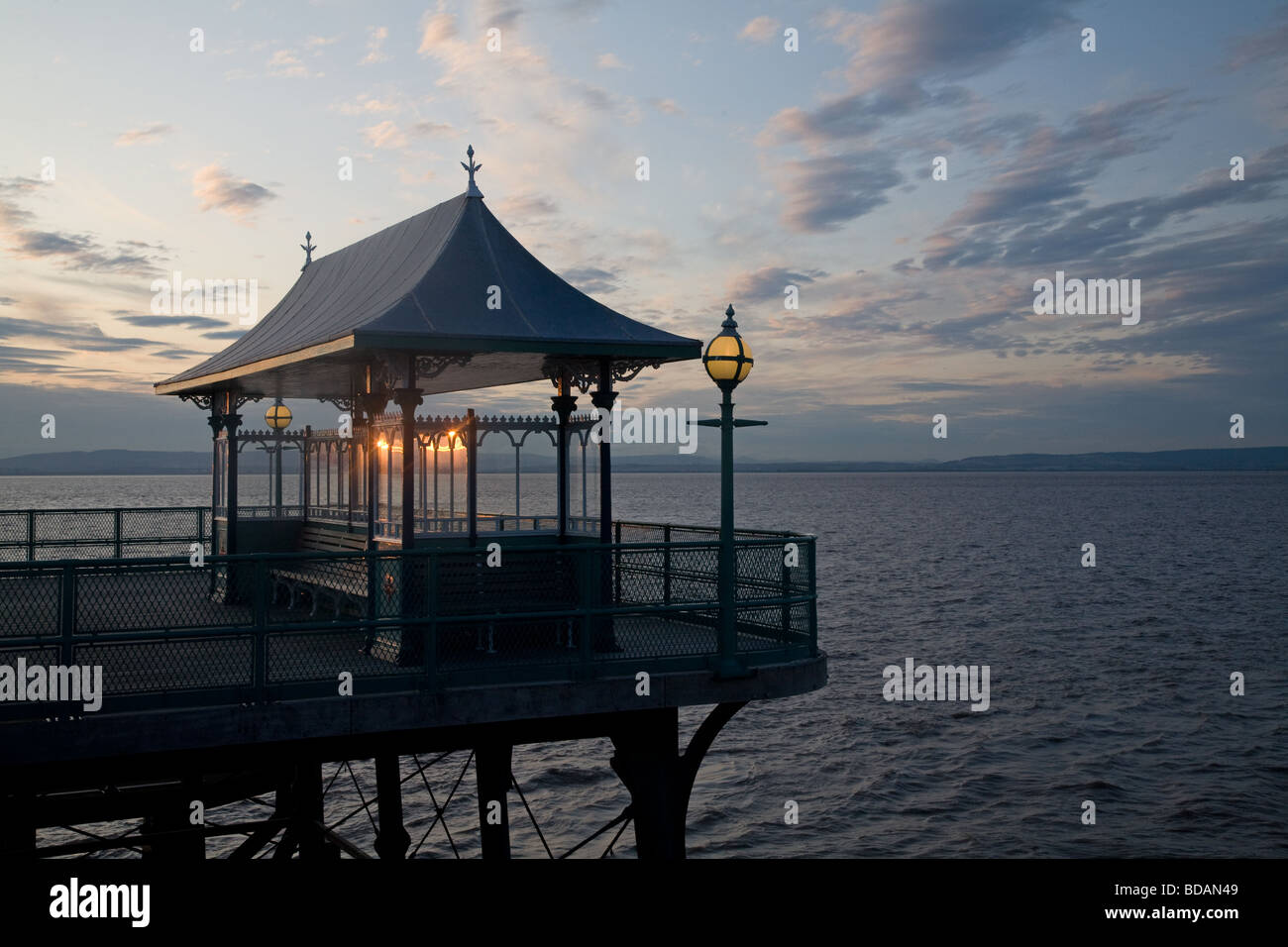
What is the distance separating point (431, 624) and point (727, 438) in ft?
11.3

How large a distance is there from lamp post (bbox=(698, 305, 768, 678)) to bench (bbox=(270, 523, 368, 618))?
3662 millimetres

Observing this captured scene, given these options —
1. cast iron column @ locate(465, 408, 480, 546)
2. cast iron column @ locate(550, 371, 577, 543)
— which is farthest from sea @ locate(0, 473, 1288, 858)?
cast iron column @ locate(465, 408, 480, 546)

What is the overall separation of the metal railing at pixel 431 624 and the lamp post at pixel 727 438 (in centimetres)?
19

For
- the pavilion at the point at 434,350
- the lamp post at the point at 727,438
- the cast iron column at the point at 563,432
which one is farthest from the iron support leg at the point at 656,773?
the cast iron column at the point at 563,432

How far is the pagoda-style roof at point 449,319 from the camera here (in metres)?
11.8

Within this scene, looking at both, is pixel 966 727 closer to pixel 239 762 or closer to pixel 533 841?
pixel 533 841

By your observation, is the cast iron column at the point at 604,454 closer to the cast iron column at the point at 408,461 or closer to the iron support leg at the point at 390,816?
the cast iron column at the point at 408,461

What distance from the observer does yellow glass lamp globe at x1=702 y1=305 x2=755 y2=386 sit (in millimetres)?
11031

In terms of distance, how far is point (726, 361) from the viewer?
11.0 meters

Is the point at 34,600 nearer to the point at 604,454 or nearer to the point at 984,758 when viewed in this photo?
the point at 604,454
